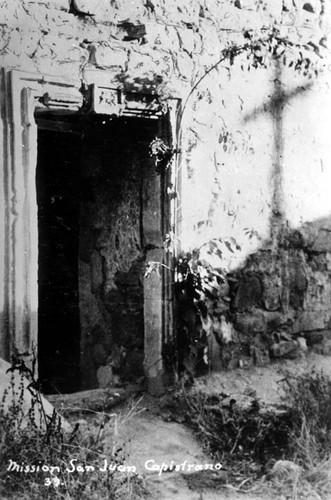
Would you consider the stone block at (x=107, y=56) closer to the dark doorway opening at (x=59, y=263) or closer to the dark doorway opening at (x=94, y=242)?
the dark doorway opening at (x=94, y=242)

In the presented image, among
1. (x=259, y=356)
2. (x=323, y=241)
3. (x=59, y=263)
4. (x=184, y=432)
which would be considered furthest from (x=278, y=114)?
(x=184, y=432)

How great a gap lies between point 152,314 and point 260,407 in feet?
2.94

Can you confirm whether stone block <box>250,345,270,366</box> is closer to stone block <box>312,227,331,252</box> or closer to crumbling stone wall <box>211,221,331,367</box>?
crumbling stone wall <box>211,221,331,367</box>

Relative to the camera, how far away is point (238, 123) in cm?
368

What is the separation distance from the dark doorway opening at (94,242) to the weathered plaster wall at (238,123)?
0.19 m

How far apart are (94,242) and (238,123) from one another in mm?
1268

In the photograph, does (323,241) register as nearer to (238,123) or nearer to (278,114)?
(278,114)

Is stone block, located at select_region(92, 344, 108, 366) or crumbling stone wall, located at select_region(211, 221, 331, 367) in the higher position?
crumbling stone wall, located at select_region(211, 221, 331, 367)

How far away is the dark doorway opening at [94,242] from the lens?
138 inches

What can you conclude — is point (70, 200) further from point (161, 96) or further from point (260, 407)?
point (260, 407)

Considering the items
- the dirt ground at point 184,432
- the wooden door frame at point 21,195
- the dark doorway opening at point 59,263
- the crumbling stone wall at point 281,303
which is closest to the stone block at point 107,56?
the wooden door frame at point 21,195

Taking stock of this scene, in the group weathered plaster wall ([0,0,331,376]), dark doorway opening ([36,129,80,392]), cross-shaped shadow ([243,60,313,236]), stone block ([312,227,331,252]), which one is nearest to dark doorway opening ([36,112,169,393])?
dark doorway opening ([36,129,80,392])

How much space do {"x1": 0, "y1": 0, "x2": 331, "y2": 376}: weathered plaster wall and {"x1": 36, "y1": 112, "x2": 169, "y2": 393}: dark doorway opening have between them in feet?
0.61

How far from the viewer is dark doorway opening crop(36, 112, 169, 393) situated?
3512 millimetres
